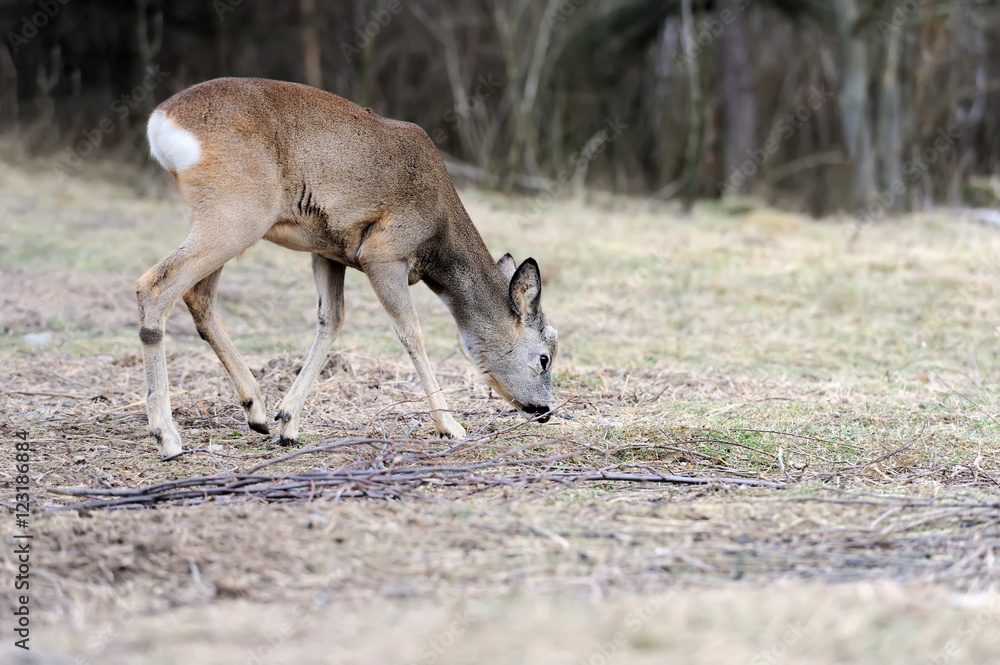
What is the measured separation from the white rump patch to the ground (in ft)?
4.64

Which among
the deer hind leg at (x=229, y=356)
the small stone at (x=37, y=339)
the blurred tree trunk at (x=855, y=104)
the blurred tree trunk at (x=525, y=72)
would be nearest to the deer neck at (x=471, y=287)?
the deer hind leg at (x=229, y=356)

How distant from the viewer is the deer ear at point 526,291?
5828 millimetres

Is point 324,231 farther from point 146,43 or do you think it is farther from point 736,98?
point 736,98

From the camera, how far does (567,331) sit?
8.80 meters

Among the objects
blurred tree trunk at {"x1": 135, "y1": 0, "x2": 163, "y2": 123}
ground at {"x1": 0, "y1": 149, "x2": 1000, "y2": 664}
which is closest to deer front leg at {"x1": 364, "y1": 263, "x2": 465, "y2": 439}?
ground at {"x1": 0, "y1": 149, "x2": 1000, "y2": 664}

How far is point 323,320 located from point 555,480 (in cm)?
205

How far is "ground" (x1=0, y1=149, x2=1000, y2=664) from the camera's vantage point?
8.91ft

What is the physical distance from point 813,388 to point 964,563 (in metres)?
3.67

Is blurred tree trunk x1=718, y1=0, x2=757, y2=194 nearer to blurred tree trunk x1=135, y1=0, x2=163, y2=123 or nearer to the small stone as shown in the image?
blurred tree trunk x1=135, y1=0, x2=163, y2=123

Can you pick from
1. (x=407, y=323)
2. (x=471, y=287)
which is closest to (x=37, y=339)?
(x=407, y=323)

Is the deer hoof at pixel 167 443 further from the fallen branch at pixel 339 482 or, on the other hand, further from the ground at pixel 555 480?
the fallen branch at pixel 339 482

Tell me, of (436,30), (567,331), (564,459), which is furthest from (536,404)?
(436,30)

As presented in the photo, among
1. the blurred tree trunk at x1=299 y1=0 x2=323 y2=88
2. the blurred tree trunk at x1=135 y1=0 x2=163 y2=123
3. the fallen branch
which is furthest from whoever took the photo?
the blurred tree trunk at x1=299 y1=0 x2=323 y2=88

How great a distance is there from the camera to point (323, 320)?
5.86 metres
